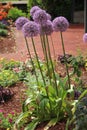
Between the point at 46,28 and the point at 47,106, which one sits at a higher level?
the point at 46,28

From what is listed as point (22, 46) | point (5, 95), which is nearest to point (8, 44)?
point (22, 46)

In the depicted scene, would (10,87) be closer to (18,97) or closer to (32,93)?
(18,97)

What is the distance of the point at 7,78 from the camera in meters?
6.56

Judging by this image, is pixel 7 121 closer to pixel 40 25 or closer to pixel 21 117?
pixel 21 117

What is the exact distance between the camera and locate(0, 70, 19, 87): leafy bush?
6.42 m

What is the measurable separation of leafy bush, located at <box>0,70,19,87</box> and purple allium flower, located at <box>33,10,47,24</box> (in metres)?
2.46

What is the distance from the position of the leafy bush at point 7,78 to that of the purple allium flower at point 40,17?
97.0 inches

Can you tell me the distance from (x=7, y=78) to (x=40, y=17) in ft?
8.79

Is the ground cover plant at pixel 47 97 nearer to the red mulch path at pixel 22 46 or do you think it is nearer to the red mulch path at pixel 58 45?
the red mulch path at pixel 22 46

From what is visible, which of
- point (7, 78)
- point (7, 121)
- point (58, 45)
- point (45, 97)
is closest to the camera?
point (45, 97)

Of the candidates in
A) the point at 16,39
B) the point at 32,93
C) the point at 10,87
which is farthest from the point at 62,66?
the point at 16,39

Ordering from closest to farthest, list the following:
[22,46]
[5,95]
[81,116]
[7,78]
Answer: [81,116]
[5,95]
[7,78]
[22,46]

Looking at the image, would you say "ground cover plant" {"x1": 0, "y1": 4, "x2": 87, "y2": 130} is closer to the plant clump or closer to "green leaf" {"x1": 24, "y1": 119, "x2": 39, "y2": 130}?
"green leaf" {"x1": 24, "y1": 119, "x2": 39, "y2": 130}

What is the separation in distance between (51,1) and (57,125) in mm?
11977
